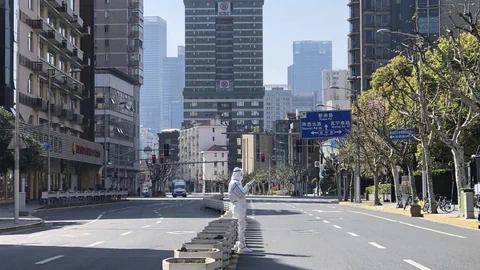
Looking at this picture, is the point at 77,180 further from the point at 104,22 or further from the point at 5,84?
the point at 104,22

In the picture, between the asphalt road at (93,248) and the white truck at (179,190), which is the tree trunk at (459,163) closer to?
the asphalt road at (93,248)

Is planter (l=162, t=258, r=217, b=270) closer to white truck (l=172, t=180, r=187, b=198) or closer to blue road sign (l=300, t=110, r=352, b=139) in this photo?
blue road sign (l=300, t=110, r=352, b=139)

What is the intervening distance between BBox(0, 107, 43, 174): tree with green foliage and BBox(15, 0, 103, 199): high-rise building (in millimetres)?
5831

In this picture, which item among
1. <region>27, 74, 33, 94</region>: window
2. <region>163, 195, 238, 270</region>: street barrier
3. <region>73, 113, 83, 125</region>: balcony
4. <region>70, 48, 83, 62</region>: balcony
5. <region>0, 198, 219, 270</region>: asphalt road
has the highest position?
<region>70, 48, 83, 62</region>: balcony

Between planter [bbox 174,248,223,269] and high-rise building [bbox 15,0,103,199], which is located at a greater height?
high-rise building [bbox 15,0,103,199]

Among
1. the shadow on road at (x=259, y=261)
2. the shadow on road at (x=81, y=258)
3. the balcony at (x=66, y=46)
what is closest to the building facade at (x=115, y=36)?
the balcony at (x=66, y=46)

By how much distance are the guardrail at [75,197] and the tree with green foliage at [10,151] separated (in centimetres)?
252

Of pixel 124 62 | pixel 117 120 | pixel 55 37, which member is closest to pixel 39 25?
pixel 55 37

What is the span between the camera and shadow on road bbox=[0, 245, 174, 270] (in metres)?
13.6

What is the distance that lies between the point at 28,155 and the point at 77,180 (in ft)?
125

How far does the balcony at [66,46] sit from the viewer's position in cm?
7162

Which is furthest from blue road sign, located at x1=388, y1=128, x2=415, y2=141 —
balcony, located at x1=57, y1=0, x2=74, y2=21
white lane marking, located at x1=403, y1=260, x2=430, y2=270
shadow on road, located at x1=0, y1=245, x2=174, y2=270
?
balcony, located at x1=57, y1=0, x2=74, y2=21

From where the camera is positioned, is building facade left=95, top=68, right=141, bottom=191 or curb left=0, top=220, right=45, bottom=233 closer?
curb left=0, top=220, right=45, bottom=233

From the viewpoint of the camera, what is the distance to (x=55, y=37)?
6781 centimetres
